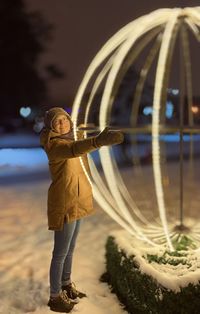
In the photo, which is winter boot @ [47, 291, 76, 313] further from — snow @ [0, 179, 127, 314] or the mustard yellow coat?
the mustard yellow coat

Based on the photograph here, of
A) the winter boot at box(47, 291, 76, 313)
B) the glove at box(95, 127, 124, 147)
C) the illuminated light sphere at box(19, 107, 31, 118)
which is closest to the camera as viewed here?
the glove at box(95, 127, 124, 147)

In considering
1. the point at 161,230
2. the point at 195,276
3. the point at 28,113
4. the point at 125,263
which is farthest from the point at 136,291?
the point at 28,113

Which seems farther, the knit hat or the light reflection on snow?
the light reflection on snow

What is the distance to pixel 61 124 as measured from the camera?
128 inches

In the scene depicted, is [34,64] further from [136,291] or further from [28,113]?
[136,291]

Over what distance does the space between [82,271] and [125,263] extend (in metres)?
0.79

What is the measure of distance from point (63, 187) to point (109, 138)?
1.90 ft

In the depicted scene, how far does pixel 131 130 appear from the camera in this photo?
11.9 feet

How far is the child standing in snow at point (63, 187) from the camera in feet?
10.2

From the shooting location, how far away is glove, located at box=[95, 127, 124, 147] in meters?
2.90

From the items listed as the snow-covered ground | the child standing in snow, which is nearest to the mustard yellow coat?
the child standing in snow

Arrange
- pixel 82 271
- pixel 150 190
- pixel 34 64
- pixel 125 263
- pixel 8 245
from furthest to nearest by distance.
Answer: pixel 34 64 → pixel 150 190 → pixel 8 245 → pixel 82 271 → pixel 125 263

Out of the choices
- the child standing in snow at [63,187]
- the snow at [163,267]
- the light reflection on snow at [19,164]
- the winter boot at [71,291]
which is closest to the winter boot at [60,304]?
the child standing in snow at [63,187]

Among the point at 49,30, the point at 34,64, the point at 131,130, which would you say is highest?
the point at 49,30
